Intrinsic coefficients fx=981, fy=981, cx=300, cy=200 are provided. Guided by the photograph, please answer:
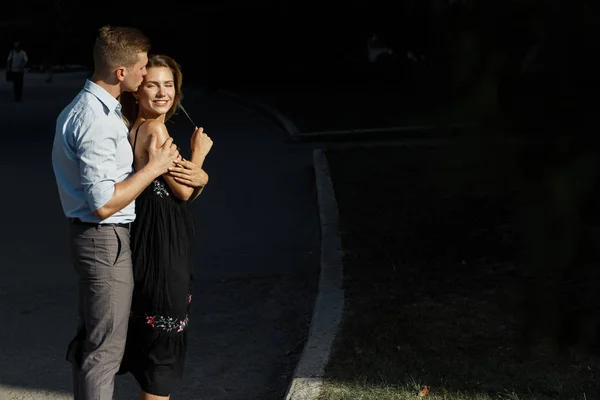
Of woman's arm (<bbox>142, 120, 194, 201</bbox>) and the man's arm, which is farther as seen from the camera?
woman's arm (<bbox>142, 120, 194, 201</bbox>)

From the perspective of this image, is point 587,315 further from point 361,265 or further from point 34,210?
point 34,210

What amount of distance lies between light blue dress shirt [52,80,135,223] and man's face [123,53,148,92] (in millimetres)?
93

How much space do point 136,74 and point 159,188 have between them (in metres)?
0.51

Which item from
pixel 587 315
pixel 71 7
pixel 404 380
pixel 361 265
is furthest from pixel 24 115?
pixel 587 315

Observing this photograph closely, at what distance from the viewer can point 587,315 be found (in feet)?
5.53

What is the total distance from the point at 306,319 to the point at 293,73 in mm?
22954

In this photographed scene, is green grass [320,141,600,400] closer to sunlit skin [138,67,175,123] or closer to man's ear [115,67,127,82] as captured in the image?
sunlit skin [138,67,175,123]

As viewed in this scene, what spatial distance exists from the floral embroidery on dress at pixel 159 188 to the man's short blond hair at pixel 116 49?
530mm

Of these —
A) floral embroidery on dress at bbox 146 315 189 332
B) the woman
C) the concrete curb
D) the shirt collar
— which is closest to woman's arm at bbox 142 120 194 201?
the woman

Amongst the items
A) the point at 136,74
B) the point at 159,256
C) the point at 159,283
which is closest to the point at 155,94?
the point at 136,74

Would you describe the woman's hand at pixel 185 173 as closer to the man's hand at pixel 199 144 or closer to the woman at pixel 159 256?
the woman at pixel 159 256

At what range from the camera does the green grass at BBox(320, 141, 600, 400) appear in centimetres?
173

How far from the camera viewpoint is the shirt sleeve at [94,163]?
386 centimetres

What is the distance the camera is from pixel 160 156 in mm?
4047
